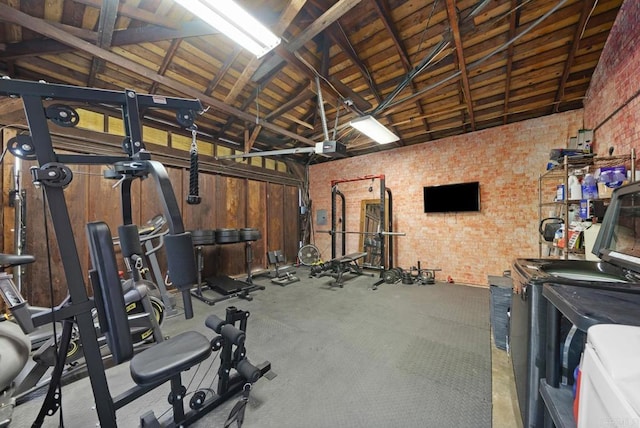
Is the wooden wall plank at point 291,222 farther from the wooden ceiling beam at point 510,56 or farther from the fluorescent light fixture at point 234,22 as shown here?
the wooden ceiling beam at point 510,56

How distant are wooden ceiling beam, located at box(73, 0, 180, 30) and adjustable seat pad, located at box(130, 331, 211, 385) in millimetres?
3194

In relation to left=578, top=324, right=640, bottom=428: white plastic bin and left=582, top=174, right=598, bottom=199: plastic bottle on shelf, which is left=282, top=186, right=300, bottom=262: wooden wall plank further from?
left=578, top=324, right=640, bottom=428: white plastic bin

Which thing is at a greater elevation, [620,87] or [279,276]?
[620,87]

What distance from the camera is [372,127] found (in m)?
3.94

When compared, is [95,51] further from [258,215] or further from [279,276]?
[279,276]

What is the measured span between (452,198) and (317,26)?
171 inches

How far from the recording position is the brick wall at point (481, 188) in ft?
14.2

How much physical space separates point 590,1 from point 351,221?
5307 millimetres

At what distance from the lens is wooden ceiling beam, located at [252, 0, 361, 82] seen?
85.5 inches

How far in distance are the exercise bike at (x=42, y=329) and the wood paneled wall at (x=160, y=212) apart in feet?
0.93

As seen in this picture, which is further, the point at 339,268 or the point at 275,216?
the point at 275,216

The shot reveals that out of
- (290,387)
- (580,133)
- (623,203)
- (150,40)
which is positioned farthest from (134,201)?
(580,133)

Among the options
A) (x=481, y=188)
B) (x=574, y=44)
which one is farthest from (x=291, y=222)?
(x=574, y=44)

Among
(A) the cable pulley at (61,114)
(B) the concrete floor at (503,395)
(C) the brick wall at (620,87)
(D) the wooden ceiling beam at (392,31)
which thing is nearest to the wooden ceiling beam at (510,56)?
(C) the brick wall at (620,87)
